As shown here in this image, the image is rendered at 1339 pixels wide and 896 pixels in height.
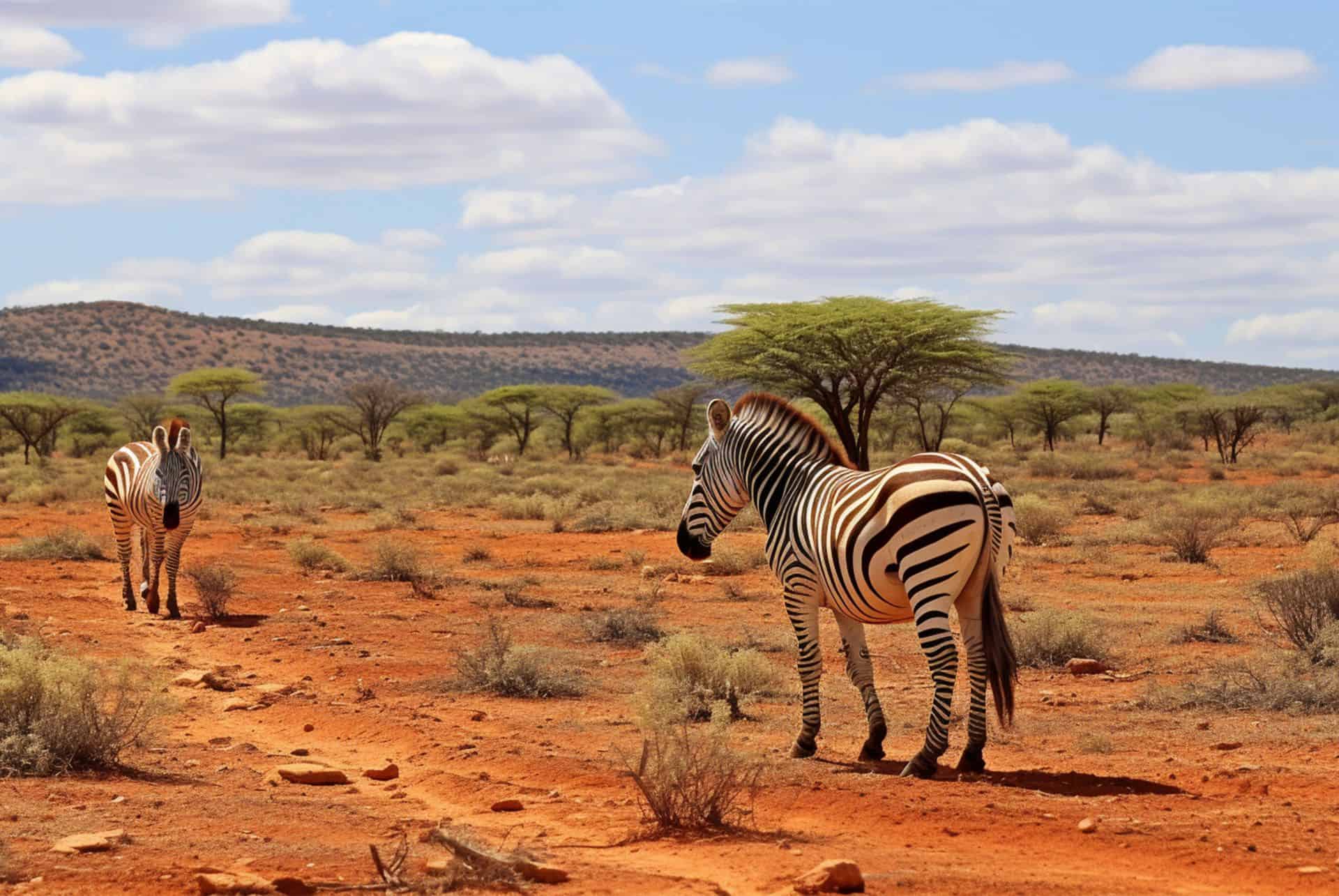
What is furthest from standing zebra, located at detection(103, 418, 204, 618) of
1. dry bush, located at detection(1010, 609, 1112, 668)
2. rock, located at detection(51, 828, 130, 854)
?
rock, located at detection(51, 828, 130, 854)

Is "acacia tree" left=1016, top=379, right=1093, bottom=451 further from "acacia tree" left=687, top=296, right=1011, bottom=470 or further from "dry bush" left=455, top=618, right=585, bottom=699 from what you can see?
"dry bush" left=455, top=618, right=585, bottom=699

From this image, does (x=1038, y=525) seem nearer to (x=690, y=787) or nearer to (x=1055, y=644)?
(x=1055, y=644)

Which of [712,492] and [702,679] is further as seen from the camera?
[702,679]

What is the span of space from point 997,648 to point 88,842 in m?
4.97

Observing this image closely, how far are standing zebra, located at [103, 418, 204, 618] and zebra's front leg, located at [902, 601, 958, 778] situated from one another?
33.5ft

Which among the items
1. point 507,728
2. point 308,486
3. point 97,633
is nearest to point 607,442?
point 308,486

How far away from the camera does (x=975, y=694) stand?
8.45 metres

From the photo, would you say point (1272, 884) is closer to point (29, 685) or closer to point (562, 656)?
point (29, 685)

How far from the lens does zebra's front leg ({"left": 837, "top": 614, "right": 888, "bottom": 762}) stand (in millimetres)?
8672

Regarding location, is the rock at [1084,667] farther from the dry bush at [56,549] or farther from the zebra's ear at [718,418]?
the dry bush at [56,549]

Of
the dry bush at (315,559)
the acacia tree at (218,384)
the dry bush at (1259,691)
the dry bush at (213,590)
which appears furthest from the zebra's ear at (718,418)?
the acacia tree at (218,384)

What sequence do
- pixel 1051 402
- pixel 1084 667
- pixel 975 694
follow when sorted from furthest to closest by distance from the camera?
1. pixel 1051 402
2. pixel 1084 667
3. pixel 975 694

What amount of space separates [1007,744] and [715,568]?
1167 centimetres

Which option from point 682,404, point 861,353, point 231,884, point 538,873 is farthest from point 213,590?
point 682,404
